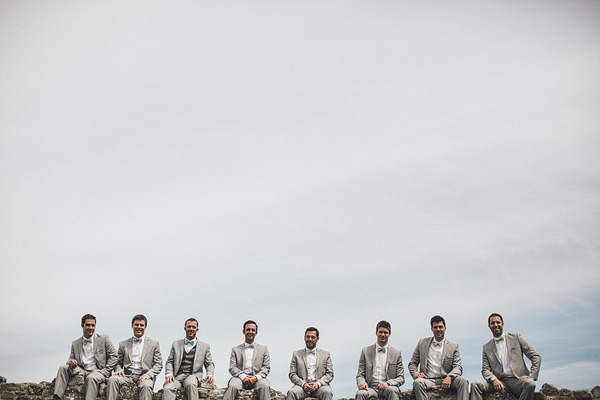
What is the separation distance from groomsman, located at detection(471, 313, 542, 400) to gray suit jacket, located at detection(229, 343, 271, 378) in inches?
171

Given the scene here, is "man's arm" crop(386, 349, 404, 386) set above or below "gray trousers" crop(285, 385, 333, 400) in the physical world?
above

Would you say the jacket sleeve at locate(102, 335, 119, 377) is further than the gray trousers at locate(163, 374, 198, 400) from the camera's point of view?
Yes

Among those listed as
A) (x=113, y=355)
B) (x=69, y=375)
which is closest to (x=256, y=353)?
(x=113, y=355)

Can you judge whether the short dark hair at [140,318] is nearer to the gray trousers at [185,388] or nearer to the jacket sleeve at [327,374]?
the gray trousers at [185,388]

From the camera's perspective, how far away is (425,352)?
39.8 ft

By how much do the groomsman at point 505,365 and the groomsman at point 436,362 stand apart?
495 millimetres

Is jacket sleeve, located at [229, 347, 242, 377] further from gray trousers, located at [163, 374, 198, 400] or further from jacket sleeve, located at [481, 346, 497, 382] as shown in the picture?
jacket sleeve, located at [481, 346, 497, 382]

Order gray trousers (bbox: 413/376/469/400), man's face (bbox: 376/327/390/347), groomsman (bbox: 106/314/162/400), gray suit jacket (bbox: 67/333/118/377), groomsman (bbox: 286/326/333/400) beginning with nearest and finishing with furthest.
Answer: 1. gray trousers (bbox: 413/376/469/400)
2. groomsman (bbox: 286/326/333/400)
3. groomsman (bbox: 106/314/162/400)
4. gray suit jacket (bbox: 67/333/118/377)
5. man's face (bbox: 376/327/390/347)

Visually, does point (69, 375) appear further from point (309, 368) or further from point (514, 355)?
point (514, 355)

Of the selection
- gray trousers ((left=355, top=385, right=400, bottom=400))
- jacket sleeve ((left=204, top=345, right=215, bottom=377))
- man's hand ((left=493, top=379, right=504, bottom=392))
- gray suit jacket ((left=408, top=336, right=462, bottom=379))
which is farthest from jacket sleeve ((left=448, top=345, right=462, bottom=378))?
jacket sleeve ((left=204, top=345, right=215, bottom=377))

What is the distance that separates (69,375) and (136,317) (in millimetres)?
1753

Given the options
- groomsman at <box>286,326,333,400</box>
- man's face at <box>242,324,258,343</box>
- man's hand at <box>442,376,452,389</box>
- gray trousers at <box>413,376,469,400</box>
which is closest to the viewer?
gray trousers at <box>413,376,469,400</box>

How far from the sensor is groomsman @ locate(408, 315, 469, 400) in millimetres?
11570

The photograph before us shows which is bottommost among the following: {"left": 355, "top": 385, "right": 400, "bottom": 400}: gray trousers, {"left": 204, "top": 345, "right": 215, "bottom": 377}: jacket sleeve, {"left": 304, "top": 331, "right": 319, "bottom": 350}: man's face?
{"left": 355, "top": 385, "right": 400, "bottom": 400}: gray trousers
